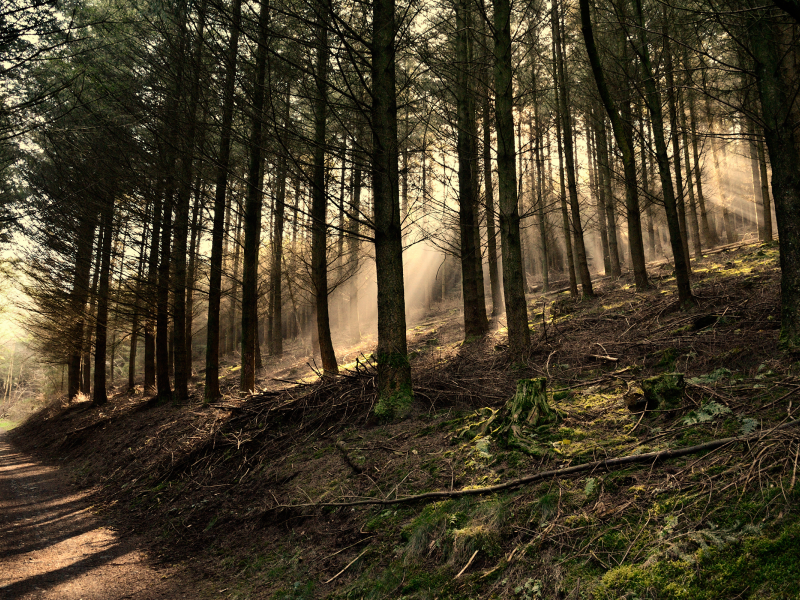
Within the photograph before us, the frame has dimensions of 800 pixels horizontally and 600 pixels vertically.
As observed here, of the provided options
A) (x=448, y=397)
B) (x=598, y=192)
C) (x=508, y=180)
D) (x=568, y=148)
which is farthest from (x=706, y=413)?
(x=598, y=192)

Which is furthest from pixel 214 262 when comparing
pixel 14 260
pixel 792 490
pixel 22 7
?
pixel 14 260

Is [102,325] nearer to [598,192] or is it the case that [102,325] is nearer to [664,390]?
[664,390]

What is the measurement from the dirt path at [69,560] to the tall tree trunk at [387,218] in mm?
3046

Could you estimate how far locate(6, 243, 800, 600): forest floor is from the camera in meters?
2.40

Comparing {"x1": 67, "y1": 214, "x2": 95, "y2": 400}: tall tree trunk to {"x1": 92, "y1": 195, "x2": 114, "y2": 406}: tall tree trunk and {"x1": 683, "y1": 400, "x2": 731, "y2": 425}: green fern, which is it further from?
{"x1": 683, "y1": 400, "x2": 731, "y2": 425}: green fern

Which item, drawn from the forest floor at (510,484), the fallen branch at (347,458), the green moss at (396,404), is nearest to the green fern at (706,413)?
the forest floor at (510,484)

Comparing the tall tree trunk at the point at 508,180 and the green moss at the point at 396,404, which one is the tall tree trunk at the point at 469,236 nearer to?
the tall tree trunk at the point at 508,180

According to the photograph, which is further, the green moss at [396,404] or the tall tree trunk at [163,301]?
the tall tree trunk at [163,301]

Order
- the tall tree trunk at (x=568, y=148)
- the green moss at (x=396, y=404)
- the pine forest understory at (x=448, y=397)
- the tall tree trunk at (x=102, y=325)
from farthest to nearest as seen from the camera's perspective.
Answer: the tall tree trunk at (x=102, y=325) < the tall tree trunk at (x=568, y=148) < the green moss at (x=396, y=404) < the pine forest understory at (x=448, y=397)

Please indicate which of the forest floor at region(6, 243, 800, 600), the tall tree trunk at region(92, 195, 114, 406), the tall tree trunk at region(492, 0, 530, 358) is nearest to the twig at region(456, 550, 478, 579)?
the forest floor at region(6, 243, 800, 600)

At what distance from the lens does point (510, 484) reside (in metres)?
3.40

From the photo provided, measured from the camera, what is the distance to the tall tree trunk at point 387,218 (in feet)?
19.3

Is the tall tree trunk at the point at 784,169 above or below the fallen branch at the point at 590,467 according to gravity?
above

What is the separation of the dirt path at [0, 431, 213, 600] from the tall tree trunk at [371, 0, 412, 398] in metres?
3.05
